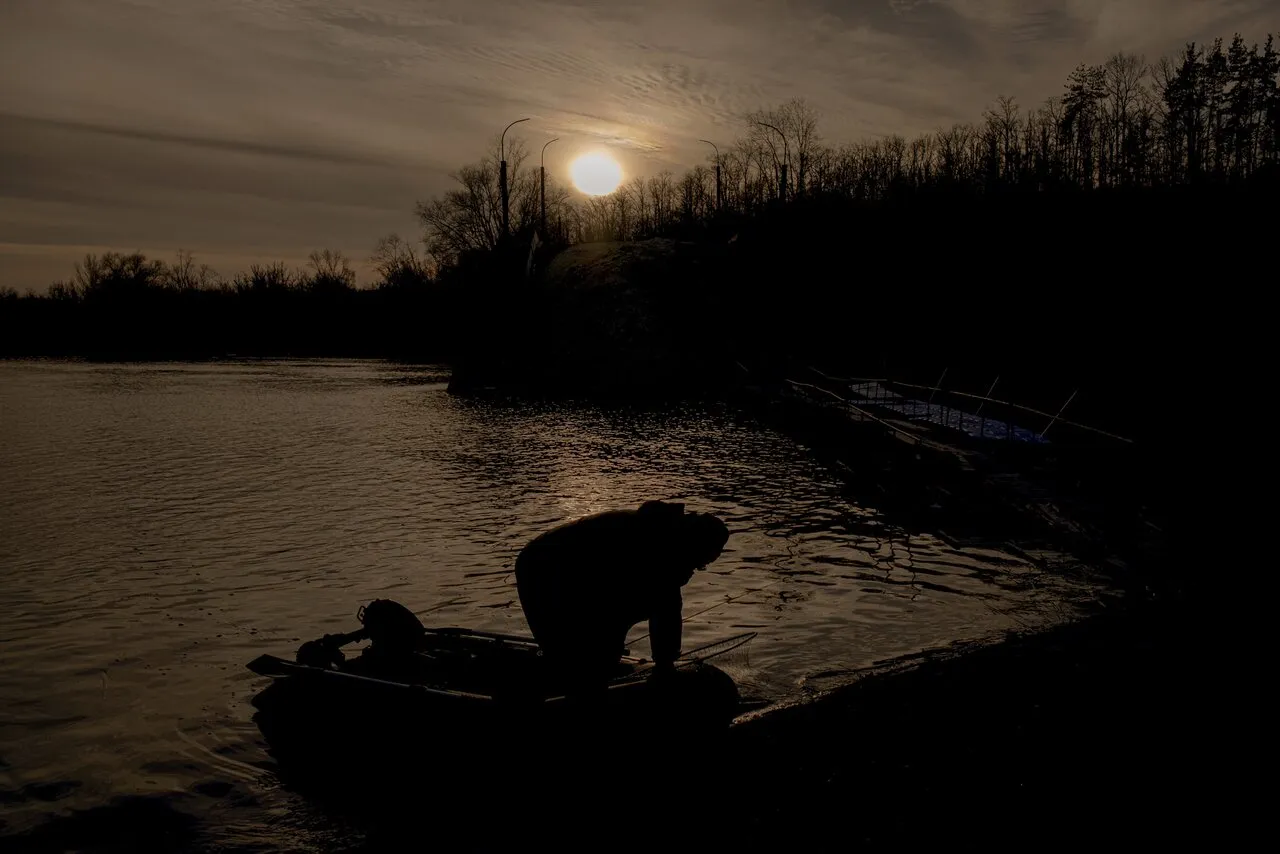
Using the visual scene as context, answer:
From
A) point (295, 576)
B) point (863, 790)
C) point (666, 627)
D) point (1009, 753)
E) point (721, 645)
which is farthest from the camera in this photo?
point (295, 576)

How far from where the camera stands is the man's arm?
6.22 metres

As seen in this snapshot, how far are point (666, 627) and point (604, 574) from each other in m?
0.73

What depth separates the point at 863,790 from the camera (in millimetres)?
6895

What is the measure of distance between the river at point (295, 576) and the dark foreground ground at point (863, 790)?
20.0 inches

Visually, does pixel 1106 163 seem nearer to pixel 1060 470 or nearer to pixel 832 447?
pixel 832 447

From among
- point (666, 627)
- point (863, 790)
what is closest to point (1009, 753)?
point (863, 790)

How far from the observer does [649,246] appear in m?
56.1

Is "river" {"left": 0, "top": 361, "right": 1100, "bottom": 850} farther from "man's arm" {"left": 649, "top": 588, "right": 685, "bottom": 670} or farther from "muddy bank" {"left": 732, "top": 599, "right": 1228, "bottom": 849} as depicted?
"man's arm" {"left": 649, "top": 588, "right": 685, "bottom": 670}

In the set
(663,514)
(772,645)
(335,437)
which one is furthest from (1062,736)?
(335,437)

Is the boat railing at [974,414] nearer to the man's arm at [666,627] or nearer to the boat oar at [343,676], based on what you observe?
the man's arm at [666,627]

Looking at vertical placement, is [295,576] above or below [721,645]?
below

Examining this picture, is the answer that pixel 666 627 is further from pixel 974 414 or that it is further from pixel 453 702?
pixel 974 414

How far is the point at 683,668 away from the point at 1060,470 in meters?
14.2

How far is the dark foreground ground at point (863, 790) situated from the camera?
6.31m
